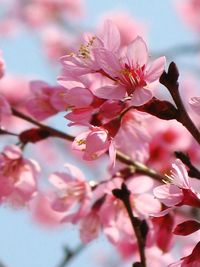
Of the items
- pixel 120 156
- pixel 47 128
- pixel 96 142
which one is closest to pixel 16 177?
pixel 47 128

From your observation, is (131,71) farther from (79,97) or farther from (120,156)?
(120,156)

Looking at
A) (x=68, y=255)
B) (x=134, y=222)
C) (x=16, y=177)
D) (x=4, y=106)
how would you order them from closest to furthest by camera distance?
(x=134, y=222), (x=4, y=106), (x=16, y=177), (x=68, y=255)

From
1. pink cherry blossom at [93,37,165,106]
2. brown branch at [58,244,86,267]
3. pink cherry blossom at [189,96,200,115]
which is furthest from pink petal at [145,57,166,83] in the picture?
brown branch at [58,244,86,267]

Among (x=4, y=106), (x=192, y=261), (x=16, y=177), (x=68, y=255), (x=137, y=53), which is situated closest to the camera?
(x=192, y=261)

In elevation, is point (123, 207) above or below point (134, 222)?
below

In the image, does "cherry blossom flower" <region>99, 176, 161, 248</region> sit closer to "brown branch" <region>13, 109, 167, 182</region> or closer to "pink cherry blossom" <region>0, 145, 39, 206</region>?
A: "brown branch" <region>13, 109, 167, 182</region>

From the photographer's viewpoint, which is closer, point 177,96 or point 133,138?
point 177,96

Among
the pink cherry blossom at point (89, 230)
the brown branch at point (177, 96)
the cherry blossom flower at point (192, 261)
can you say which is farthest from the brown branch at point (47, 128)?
the cherry blossom flower at point (192, 261)

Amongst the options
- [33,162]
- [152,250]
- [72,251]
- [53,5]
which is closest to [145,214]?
[152,250]
